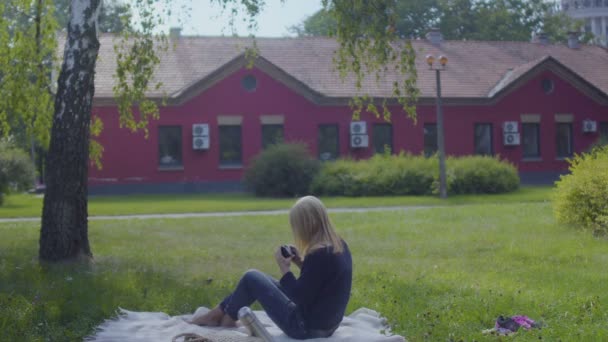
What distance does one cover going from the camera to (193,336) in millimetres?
6758

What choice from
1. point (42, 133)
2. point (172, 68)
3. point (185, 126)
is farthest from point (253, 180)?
point (42, 133)

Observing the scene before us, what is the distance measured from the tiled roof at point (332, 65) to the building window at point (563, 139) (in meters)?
2.31

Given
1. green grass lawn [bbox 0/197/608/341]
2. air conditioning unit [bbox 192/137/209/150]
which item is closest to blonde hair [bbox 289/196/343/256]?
green grass lawn [bbox 0/197/608/341]

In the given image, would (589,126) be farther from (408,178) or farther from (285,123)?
(285,123)

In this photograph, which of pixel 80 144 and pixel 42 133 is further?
pixel 42 133

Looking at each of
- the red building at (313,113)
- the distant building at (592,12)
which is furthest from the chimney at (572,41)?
the distant building at (592,12)

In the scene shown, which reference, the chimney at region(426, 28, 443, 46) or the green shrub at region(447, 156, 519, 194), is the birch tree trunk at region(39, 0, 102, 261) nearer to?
the green shrub at region(447, 156, 519, 194)

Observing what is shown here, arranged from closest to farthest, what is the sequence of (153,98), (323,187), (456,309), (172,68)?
(456,309)
(323,187)
(153,98)
(172,68)

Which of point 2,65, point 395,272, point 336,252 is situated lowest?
point 395,272

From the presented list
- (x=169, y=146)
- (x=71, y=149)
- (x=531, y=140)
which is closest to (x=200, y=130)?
(x=169, y=146)

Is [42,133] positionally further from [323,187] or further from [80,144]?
[323,187]

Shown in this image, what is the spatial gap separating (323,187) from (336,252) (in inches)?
867

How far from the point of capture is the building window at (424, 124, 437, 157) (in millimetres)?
36312

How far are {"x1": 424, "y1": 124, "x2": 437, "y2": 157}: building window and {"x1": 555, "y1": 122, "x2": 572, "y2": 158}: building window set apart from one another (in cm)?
620
